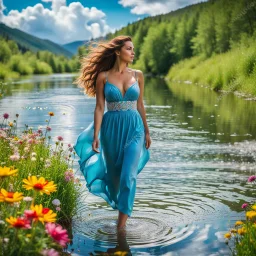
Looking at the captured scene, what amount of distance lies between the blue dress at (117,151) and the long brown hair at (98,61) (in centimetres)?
38

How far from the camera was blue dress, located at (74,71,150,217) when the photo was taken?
6.39 metres

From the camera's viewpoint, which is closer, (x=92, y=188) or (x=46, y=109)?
(x=92, y=188)

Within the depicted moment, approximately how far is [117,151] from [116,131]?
23 cm

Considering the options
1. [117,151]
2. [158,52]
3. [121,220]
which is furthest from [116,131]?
[158,52]

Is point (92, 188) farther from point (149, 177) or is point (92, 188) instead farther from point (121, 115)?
point (149, 177)

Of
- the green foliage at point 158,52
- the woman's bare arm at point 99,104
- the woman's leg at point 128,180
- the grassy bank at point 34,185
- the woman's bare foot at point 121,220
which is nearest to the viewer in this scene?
the grassy bank at point 34,185

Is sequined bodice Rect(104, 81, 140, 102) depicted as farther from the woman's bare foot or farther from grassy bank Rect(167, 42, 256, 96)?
grassy bank Rect(167, 42, 256, 96)

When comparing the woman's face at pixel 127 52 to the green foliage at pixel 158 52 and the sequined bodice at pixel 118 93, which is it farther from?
the green foliage at pixel 158 52

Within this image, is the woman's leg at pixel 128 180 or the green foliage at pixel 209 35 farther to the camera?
the green foliage at pixel 209 35

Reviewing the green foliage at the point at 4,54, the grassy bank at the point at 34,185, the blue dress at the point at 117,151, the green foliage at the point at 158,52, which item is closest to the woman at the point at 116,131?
the blue dress at the point at 117,151

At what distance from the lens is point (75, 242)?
20.1 ft

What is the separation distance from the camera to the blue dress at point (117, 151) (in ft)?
21.0

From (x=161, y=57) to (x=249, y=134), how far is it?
62.8 meters

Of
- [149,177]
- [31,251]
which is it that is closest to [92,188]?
[149,177]
